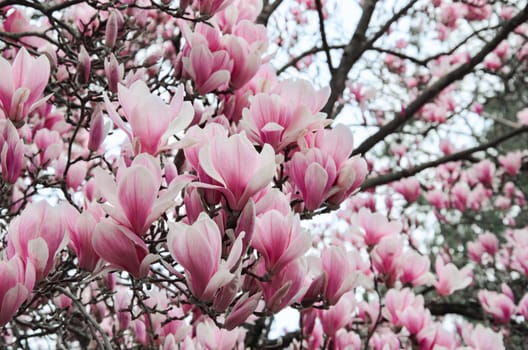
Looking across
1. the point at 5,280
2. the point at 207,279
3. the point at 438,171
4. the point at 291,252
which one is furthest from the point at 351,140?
the point at 438,171

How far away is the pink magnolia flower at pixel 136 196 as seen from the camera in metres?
0.81

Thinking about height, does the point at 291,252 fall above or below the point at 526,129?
below

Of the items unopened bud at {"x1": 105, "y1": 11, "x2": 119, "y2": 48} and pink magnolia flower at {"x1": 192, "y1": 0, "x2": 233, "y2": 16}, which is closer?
pink magnolia flower at {"x1": 192, "y1": 0, "x2": 233, "y2": 16}

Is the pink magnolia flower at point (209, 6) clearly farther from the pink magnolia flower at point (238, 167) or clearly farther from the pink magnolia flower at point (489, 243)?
the pink magnolia flower at point (489, 243)

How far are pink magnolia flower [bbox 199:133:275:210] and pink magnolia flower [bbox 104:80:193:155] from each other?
0.33 ft

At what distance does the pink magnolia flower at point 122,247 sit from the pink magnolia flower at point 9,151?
0.34 m

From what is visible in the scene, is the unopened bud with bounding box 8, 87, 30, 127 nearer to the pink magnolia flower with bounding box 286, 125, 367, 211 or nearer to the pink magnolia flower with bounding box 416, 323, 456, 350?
the pink magnolia flower with bounding box 286, 125, 367, 211

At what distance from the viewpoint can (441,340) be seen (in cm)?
166

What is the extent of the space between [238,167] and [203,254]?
165 millimetres

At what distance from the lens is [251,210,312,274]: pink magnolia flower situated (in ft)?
2.95

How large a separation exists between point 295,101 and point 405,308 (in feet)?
3.27

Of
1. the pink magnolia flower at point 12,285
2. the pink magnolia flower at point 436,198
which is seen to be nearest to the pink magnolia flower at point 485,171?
the pink magnolia flower at point 436,198

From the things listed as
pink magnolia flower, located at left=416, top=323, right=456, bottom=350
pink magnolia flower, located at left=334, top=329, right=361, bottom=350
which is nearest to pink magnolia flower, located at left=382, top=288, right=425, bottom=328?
pink magnolia flower, located at left=416, top=323, right=456, bottom=350

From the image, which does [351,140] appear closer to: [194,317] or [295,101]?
[295,101]
